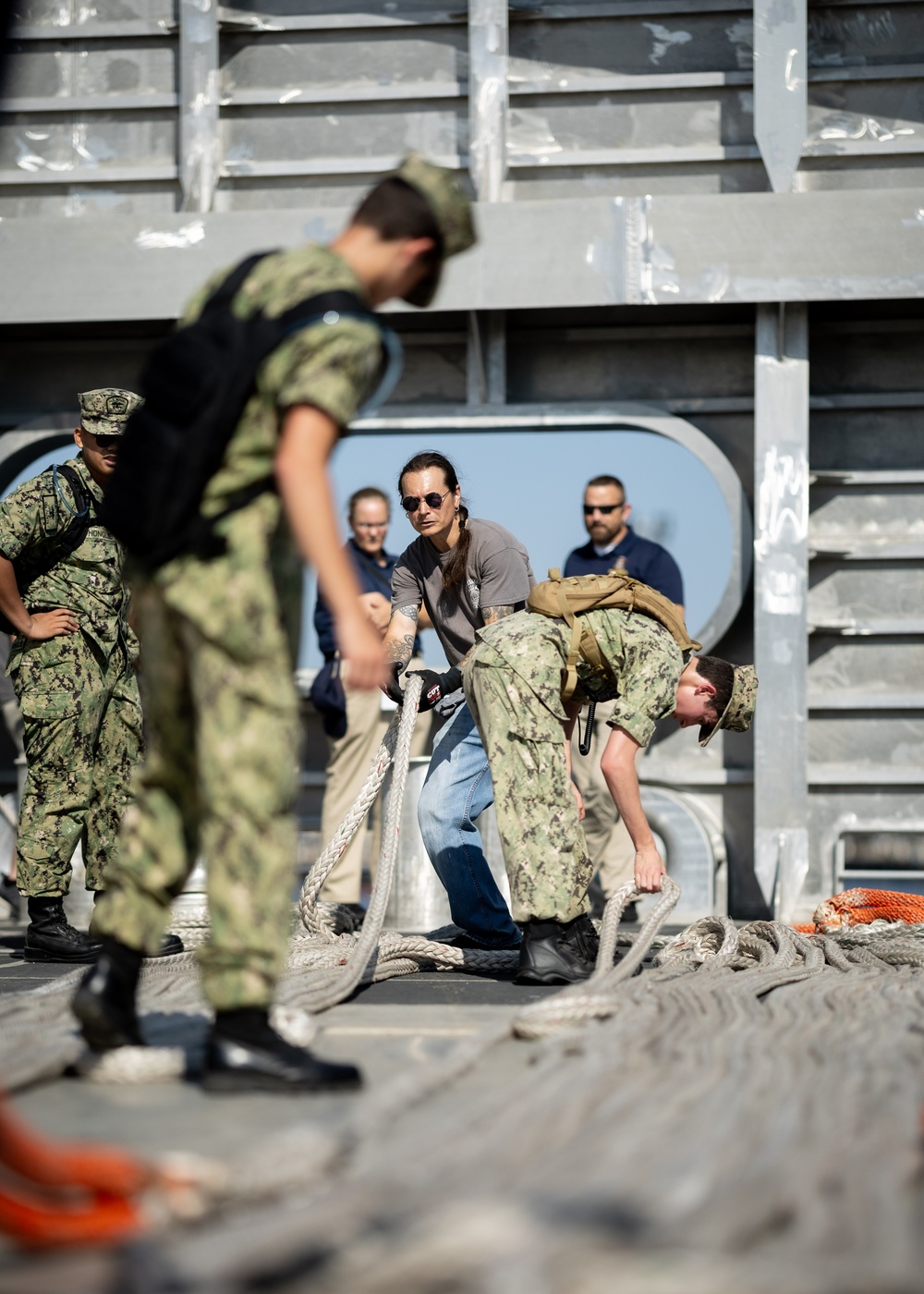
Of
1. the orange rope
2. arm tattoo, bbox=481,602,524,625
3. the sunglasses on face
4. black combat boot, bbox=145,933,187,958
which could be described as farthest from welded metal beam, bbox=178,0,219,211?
the orange rope

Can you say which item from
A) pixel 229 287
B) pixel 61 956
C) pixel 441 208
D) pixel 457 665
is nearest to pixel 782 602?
pixel 457 665

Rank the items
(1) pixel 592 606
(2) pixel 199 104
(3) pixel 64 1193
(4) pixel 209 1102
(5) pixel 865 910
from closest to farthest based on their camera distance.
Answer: (3) pixel 64 1193 → (4) pixel 209 1102 → (1) pixel 592 606 → (5) pixel 865 910 → (2) pixel 199 104

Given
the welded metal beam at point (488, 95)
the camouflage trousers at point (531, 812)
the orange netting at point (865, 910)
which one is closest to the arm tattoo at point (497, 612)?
the camouflage trousers at point (531, 812)

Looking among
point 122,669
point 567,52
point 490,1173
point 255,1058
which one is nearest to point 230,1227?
point 490,1173

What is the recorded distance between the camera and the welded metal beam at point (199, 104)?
6.69m

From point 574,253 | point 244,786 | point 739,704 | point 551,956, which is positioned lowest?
point 551,956

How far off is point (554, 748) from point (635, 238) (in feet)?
9.64

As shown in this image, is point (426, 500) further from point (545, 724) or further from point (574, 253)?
point (574, 253)

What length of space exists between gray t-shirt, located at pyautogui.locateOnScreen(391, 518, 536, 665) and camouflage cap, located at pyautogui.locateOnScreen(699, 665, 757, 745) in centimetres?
86

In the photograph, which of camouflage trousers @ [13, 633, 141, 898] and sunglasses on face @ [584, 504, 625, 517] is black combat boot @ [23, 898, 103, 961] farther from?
sunglasses on face @ [584, 504, 625, 517]

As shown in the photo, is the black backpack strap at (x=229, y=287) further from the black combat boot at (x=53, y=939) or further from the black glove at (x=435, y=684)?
the black combat boot at (x=53, y=939)

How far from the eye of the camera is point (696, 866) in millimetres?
6332

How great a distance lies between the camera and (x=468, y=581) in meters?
4.95

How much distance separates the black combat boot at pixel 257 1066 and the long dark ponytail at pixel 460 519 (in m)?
2.66
